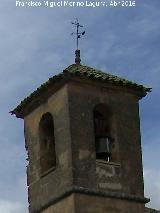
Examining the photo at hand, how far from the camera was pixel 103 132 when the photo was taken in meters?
16.8

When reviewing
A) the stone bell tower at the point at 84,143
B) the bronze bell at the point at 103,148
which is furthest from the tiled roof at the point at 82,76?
the bronze bell at the point at 103,148

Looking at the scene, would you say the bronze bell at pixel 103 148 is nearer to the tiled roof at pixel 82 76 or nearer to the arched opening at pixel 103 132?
the arched opening at pixel 103 132

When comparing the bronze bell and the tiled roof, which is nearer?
the tiled roof

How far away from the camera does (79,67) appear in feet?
55.0

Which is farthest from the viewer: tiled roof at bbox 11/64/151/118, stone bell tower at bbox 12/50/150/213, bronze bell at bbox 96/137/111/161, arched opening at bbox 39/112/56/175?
arched opening at bbox 39/112/56/175

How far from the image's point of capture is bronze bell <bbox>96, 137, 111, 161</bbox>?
16266 millimetres

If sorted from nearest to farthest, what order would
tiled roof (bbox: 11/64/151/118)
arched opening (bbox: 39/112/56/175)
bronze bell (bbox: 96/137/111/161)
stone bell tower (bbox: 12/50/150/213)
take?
stone bell tower (bbox: 12/50/150/213) → tiled roof (bbox: 11/64/151/118) → bronze bell (bbox: 96/137/111/161) → arched opening (bbox: 39/112/56/175)

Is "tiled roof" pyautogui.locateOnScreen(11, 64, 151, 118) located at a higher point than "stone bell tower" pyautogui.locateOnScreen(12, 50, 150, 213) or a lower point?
higher

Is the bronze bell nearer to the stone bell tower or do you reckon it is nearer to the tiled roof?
the stone bell tower

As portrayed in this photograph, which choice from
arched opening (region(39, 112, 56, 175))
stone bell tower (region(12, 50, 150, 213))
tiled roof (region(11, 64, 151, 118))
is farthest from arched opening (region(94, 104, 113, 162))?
arched opening (region(39, 112, 56, 175))

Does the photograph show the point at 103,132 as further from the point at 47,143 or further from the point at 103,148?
the point at 47,143

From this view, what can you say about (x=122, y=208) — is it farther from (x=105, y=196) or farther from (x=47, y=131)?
(x=47, y=131)

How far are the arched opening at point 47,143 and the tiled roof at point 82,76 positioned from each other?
598 mm

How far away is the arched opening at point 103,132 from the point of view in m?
16.3
